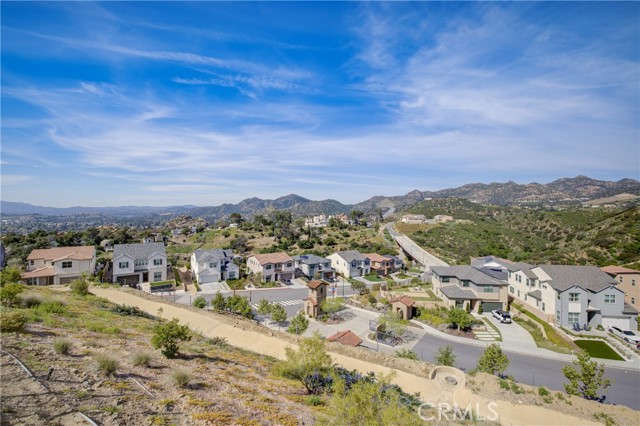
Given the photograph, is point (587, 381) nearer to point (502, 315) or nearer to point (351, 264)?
point (502, 315)

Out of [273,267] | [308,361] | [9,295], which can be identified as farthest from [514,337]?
[9,295]

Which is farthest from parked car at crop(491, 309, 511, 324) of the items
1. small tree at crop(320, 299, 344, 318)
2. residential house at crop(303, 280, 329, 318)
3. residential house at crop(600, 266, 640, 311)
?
residential house at crop(303, 280, 329, 318)

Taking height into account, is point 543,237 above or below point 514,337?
above

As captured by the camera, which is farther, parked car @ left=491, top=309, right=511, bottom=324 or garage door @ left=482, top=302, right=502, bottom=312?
garage door @ left=482, top=302, right=502, bottom=312

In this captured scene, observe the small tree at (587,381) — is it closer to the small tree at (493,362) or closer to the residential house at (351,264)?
the small tree at (493,362)

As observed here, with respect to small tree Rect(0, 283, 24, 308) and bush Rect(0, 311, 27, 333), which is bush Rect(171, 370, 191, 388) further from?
small tree Rect(0, 283, 24, 308)

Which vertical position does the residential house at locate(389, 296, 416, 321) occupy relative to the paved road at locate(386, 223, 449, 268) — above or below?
below

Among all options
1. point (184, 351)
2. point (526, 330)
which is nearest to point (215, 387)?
point (184, 351)
